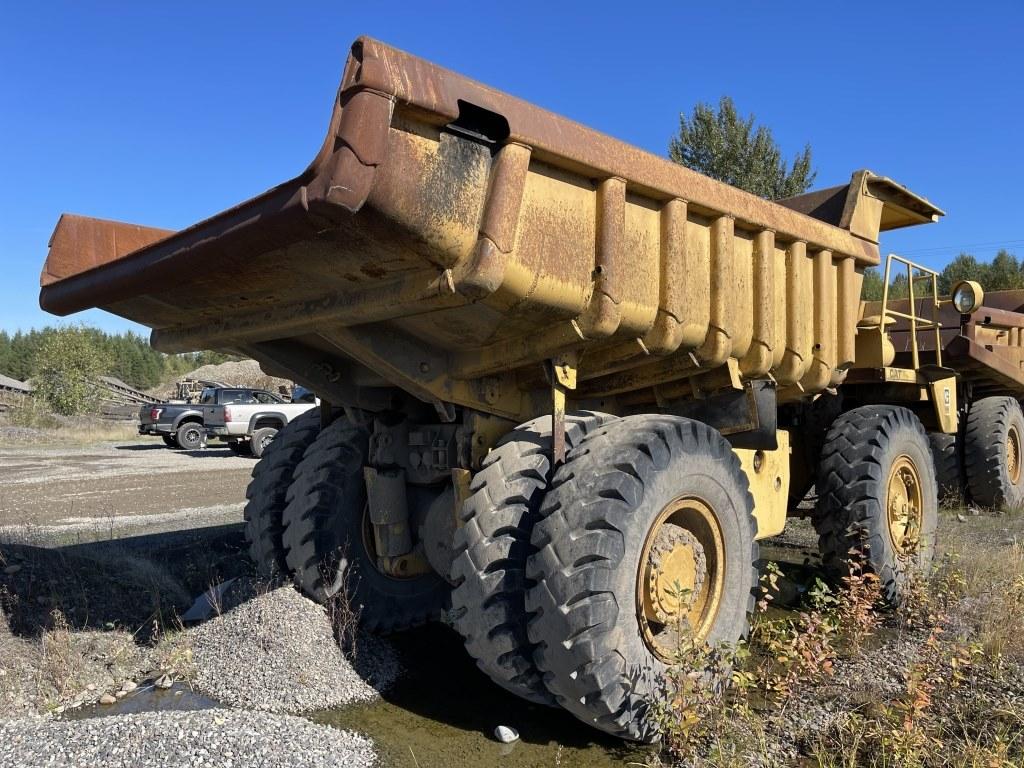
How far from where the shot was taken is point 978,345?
8.23 m

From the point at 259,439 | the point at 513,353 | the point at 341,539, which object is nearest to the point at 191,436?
the point at 259,439

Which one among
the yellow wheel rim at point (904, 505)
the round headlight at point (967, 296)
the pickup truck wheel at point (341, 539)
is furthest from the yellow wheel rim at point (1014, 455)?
the pickup truck wheel at point (341, 539)

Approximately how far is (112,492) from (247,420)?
33.4ft

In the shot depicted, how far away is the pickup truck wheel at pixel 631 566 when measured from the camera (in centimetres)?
320

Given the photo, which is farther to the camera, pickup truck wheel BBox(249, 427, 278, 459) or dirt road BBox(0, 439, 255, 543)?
pickup truck wheel BBox(249, 427, 278, 459)

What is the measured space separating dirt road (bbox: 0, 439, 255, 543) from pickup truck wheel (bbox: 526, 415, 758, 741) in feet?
18.1

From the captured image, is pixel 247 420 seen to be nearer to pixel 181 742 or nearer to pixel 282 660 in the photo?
pixel 282 660

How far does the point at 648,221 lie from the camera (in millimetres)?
3740

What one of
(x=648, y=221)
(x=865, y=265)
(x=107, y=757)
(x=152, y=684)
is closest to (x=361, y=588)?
(x=152, y=684)

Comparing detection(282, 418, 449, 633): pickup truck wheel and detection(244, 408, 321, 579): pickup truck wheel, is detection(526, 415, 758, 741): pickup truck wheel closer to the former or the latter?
detection(282, 418, 449, 633): pickup truck wheel

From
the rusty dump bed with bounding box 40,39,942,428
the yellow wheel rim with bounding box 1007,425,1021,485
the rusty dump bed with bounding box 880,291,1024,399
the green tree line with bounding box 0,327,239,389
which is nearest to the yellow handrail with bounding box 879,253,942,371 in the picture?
the rusty dump bed with bounding box 880,291,1024,399

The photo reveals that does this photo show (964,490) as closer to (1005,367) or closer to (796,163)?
(1005,367)

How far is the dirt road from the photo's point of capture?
825 centimetres

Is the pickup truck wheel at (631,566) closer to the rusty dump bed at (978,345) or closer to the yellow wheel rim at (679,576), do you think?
the yellow wheel rim at (679,576)
